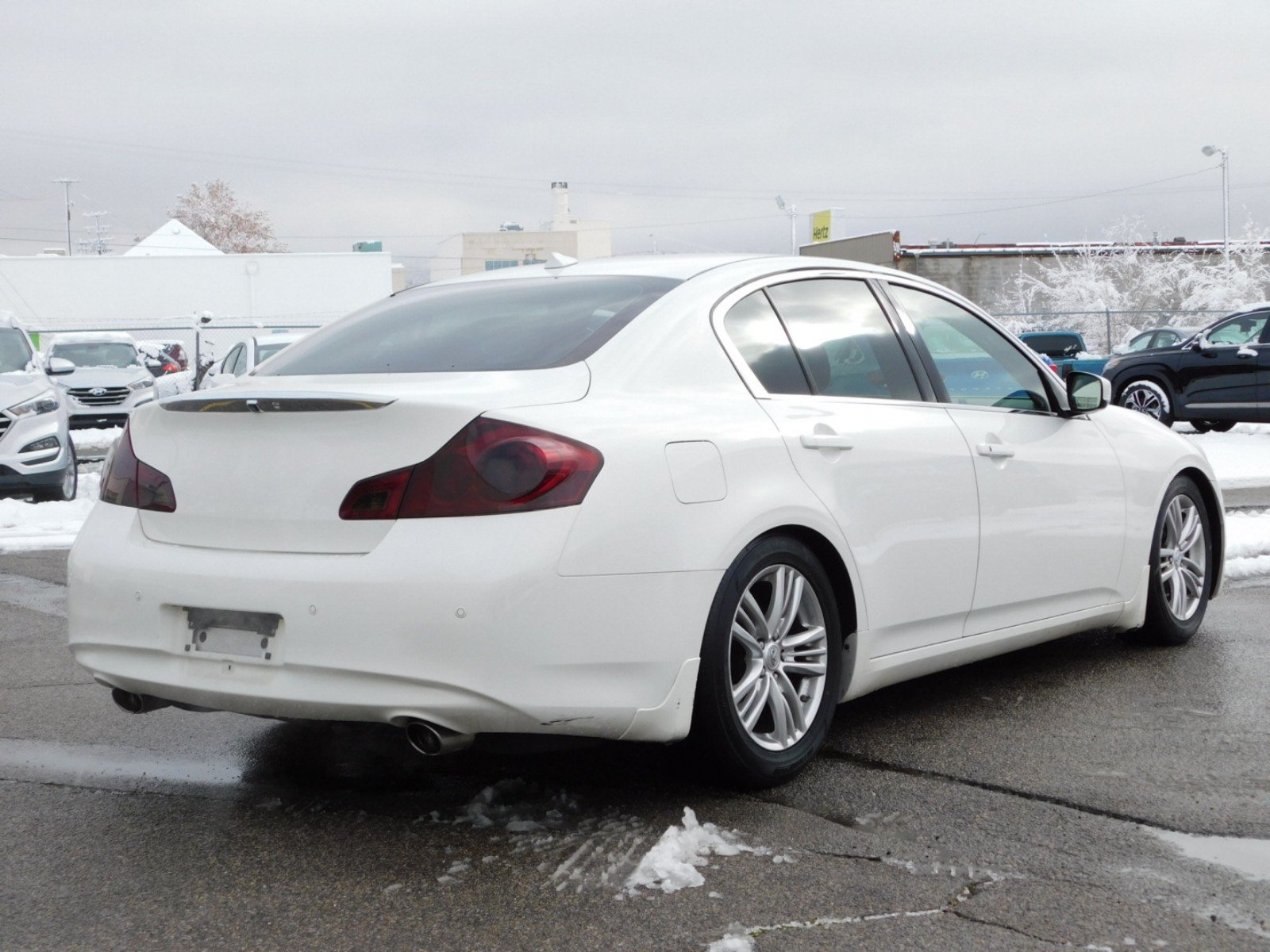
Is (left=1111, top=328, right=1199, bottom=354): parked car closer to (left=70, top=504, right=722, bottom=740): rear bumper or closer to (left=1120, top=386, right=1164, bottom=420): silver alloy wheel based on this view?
(left=1120, top=386, right=1164, bottom=420): silver alloy wheel

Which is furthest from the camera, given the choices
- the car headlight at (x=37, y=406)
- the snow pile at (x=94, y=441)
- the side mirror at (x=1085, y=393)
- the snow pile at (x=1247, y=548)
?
the snow pile at (x=94, y=441)

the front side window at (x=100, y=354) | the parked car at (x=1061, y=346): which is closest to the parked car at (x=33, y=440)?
the front side window at (x=100, y=354)

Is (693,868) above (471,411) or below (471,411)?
below

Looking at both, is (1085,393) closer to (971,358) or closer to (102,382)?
(971,358)

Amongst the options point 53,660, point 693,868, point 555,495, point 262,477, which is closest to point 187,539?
point 262,477

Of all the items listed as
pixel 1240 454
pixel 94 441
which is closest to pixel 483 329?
pixel 1240 454

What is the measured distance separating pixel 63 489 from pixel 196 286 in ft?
119

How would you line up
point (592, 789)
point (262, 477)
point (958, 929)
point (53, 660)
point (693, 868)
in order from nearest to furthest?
point (958, 929) < point (693, 868) < point (262, 477) < point (592, 789) < point (53, 660)

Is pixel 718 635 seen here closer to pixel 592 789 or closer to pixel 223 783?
pixel 592 789

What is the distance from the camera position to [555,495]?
337 cm

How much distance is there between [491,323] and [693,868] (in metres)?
1.67

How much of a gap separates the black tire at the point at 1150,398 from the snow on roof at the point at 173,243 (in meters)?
52.6

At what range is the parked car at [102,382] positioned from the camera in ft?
75.2

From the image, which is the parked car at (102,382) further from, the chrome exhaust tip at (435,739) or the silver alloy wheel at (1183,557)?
the chrome exhaust tip at (435,739)
